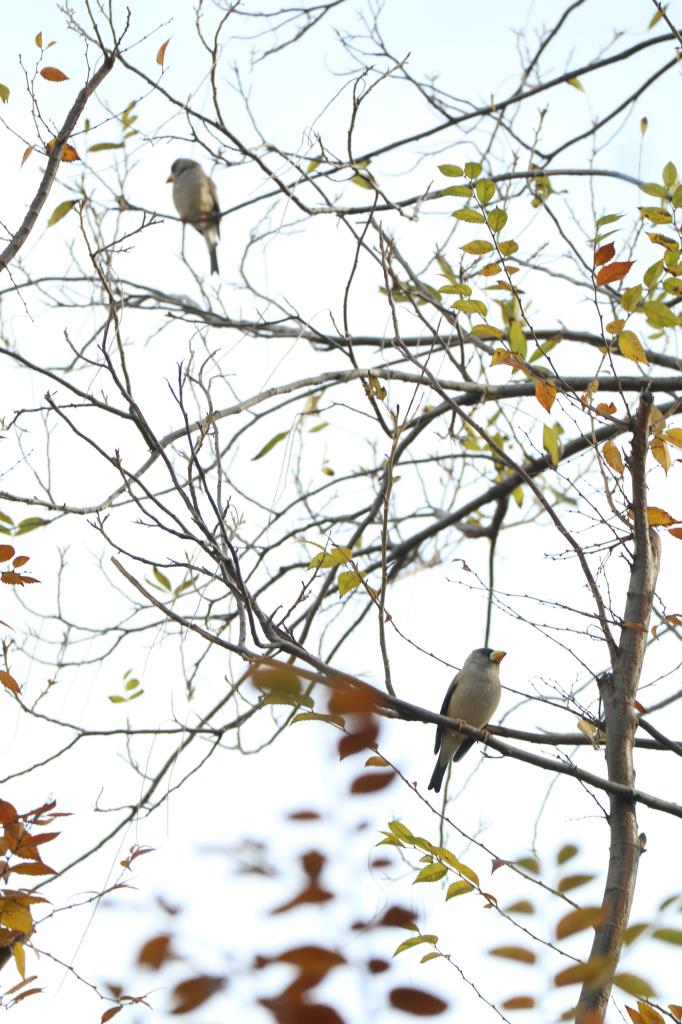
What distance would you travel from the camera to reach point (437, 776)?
630 cm

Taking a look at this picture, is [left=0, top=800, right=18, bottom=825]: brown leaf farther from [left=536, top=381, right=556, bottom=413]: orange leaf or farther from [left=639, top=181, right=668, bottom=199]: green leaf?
[left=639, top=181, right=668, bottom=199]: green leaf

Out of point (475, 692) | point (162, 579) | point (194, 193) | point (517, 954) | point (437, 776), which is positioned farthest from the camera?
point (194, 193)

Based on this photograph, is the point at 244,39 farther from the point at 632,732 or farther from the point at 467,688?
the point at 632,732

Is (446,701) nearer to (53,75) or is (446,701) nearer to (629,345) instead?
(629,345)

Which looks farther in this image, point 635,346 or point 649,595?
point 635,346

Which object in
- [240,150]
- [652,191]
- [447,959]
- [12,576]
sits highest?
[240,150]

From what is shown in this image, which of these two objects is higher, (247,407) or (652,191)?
(652,191)

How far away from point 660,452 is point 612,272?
51 cm

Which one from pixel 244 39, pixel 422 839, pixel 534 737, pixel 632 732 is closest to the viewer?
pixel 422 839

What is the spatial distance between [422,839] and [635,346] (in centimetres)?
151

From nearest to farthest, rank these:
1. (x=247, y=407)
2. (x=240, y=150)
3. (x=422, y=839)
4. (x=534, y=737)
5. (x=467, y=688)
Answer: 1. (x=422, y=839)
2. (x=534, y=737)
3. (x=247, y=407)
4. (x=240, y=150)
5. (x=467, y=688)

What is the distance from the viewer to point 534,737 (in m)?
3.05

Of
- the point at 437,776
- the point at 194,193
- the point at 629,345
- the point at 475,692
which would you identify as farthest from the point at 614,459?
the point at 194,193

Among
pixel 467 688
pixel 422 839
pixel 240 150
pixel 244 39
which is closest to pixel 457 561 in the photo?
pixel 422 839
